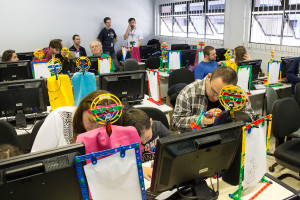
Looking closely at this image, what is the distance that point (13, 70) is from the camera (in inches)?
129

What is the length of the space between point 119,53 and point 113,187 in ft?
23.3

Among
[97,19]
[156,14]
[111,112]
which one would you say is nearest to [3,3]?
[97,19]

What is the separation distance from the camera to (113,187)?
105 centimetres

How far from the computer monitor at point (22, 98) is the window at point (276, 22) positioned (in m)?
4.54

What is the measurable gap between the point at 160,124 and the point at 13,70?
2.26 metres

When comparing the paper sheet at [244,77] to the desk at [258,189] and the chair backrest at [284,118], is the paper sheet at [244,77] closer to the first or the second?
the chair backrest at [284,118]

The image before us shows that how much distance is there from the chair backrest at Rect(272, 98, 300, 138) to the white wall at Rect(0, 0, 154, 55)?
6.33 metres

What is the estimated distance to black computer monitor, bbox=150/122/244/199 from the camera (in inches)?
42.0

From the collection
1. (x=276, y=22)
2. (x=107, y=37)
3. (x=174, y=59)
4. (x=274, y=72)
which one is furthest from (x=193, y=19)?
(x=274, y=72)

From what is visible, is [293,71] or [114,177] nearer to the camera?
[114,177]

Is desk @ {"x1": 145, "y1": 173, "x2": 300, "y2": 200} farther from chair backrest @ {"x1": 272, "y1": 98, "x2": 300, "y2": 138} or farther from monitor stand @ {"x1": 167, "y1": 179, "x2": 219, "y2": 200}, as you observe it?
chair backrest @ {"x1": 272, "y1": 98, "x2": 300, "y2": 138}

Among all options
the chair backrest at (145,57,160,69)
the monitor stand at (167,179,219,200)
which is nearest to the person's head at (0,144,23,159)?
the monitor stand at (167,179,219,200)

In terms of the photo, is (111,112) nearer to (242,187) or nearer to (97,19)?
(242,187)

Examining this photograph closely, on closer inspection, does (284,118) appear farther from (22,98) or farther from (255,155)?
(22,98)
